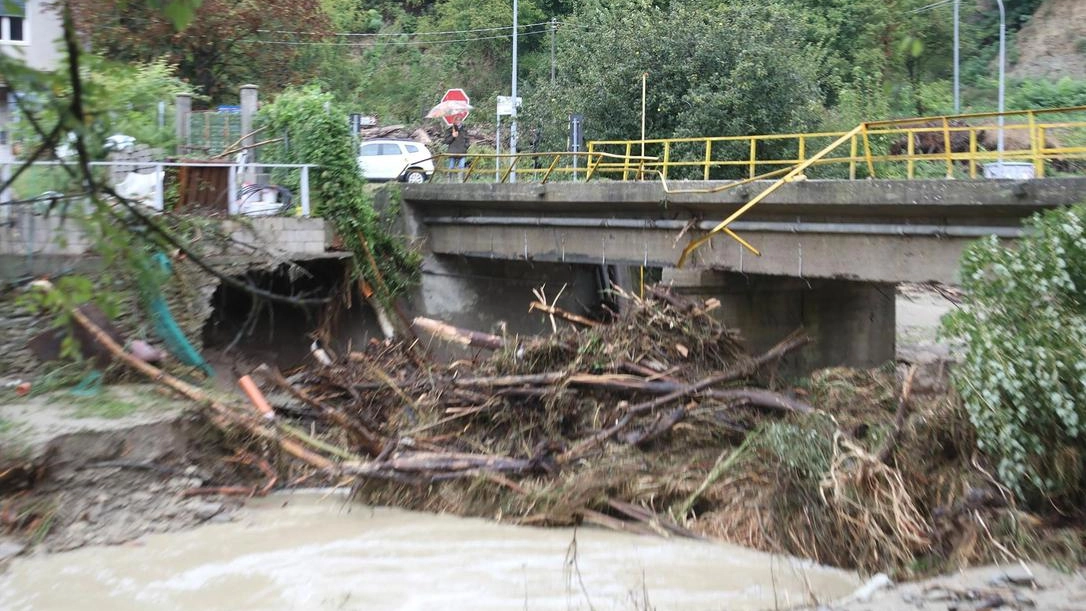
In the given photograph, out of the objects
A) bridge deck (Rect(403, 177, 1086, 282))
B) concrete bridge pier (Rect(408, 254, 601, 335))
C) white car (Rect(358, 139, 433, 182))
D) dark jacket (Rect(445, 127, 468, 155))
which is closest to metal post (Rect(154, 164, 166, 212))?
bridge deck (Rect(403, 177, 1086, 282))

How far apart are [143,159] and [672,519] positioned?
1185 cm

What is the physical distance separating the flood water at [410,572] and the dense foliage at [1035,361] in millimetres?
1916

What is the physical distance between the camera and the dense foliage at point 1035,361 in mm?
8273

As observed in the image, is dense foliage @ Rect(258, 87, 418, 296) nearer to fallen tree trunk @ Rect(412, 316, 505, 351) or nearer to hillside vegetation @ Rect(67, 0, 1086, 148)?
hillside vegetation @ Rect(67, 0, 1086, 148)

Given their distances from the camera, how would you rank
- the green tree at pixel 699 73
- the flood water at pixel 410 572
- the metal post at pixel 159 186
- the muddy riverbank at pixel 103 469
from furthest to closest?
the green tree at pixel 699 73, the metal post at pixel 159 186, the muddy riverbank at pixel 103 469, the flood water at pixel 410 572

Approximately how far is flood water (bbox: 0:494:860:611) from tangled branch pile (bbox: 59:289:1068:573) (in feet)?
1.36

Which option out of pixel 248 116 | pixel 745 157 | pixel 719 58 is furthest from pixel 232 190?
pixel 745 157

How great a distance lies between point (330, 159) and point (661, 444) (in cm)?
1018

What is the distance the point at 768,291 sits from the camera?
58.3 feet

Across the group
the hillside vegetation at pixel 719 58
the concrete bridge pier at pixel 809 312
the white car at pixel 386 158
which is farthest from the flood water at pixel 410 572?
the white car at pixel 386 158

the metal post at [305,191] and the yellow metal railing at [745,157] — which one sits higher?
the yellow metal railing at [745,157]

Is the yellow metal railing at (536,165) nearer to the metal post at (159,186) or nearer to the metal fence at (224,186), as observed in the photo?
the metal fence at (224,186)

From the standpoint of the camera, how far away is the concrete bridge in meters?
13.0

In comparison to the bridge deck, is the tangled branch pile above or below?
below
